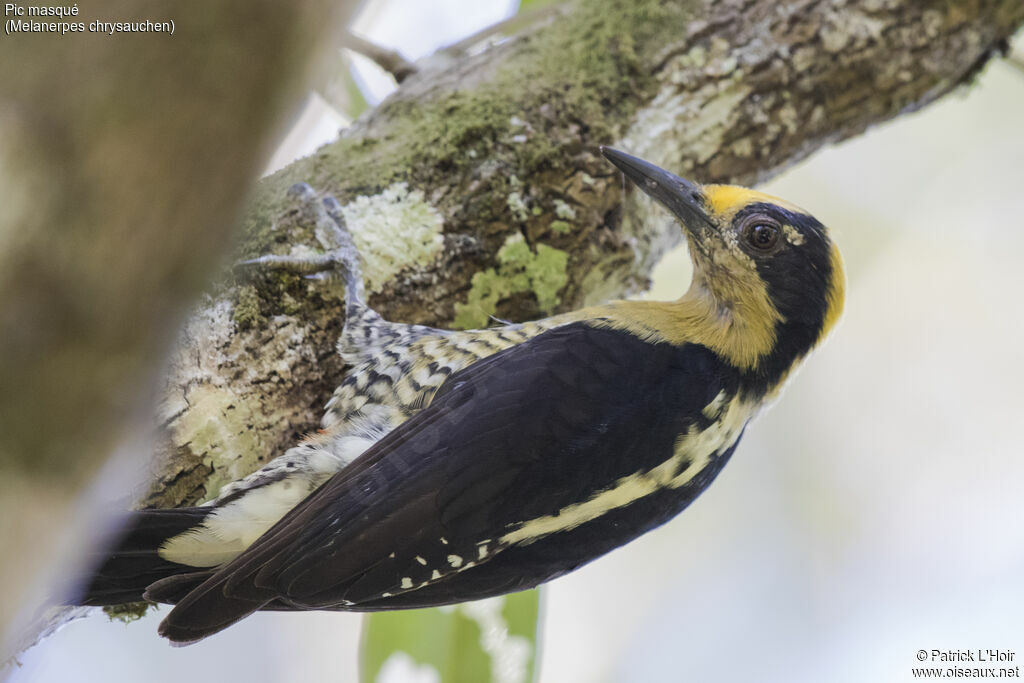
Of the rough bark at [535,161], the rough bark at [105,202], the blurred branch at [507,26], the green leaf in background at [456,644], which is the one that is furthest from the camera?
the blurred branch at [507,26]

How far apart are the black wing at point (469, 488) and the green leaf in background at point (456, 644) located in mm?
727

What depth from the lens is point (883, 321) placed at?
192 inches

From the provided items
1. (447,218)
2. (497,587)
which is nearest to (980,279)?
(447,218)

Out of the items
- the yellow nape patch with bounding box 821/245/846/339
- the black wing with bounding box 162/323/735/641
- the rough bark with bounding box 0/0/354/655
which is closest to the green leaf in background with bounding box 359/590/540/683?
the black wing with bounding box 162/323/735/641

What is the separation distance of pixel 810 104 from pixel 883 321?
2281mm

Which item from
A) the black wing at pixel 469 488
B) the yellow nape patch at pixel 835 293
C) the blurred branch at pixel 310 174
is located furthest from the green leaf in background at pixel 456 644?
the yellow nape patch at pixel 835 293

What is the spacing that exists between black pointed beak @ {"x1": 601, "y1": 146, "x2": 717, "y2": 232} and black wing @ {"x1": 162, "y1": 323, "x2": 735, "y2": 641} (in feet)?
1.86

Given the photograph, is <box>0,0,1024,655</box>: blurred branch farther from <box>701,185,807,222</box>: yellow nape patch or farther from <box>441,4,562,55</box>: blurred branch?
<box>701,185,807,222</box>: yellow nape patch

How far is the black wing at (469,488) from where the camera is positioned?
5.85 ft

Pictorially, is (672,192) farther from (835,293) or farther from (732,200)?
(835,293)

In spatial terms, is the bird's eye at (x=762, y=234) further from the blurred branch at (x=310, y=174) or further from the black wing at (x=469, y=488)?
the black wing at (x=469, y=488)

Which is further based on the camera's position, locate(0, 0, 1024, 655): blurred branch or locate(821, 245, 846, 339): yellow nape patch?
locate(821, 245, 846, 339): yellow nape patch

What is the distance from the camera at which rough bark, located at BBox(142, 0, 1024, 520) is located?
2.16 meters

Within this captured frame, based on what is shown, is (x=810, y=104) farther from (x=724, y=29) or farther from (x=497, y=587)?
(x=497, y=587)
